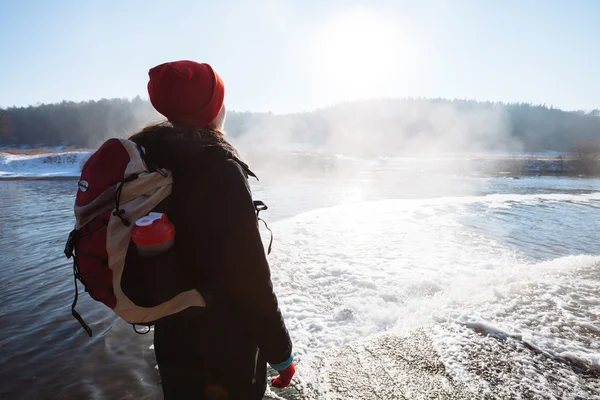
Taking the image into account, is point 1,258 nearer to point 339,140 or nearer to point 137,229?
point 137,229

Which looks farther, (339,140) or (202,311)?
(339,140)

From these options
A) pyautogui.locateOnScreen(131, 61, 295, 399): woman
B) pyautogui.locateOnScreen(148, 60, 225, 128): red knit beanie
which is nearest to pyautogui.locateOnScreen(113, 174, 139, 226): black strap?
pyautogui.locateOnScreen(131, 61, 295, 399): woman

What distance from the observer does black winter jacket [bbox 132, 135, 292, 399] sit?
112cm

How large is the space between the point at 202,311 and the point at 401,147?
6676cm

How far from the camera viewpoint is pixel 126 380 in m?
2.75

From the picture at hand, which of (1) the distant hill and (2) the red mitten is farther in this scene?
(1) the distant hill

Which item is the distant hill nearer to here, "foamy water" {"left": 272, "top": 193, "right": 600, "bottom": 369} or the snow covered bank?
the snow covered bank

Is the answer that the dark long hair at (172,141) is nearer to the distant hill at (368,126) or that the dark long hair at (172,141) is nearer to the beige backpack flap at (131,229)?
the beige backpack flap at (131,229)

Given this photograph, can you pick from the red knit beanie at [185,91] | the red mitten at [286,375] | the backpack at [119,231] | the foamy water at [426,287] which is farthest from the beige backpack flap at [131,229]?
the foamy water at [426,287]

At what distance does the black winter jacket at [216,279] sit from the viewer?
1.12m

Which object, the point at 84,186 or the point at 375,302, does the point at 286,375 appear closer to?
the point at 84,186

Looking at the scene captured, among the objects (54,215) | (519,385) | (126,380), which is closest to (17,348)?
(126,380)

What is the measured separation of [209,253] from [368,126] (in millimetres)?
80334

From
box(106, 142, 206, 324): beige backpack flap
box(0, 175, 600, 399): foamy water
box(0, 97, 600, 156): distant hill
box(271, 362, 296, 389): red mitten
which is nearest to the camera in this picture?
box(106, 142, 206, 324): beige backpack flap
